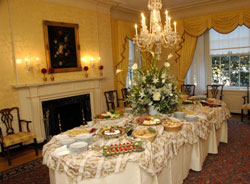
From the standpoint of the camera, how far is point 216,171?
3256 millimetres

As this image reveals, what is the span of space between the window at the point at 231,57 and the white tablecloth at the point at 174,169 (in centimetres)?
299

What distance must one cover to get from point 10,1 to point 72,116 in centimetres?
294

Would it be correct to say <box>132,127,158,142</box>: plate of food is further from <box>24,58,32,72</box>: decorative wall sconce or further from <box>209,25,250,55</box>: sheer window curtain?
<box>209,25,250,55</box>: sheer window curtain

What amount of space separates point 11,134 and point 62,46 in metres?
2.28

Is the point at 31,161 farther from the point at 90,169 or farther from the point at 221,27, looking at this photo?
the point at 221,27

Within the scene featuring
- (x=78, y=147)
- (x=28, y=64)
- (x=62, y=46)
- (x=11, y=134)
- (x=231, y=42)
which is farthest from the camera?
(x=231, y=42)

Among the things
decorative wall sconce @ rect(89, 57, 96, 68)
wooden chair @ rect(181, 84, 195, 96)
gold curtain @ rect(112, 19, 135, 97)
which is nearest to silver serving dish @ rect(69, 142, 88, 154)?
decorative wall sconce @ rect(89, 57, 96, 68)

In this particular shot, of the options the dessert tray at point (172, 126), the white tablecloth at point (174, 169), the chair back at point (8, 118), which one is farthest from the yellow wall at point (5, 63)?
the dessert tray at point (172, 126)

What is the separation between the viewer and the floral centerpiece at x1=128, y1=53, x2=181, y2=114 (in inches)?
125

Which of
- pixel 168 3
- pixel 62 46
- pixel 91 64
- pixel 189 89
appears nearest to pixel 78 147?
pixel 62 46

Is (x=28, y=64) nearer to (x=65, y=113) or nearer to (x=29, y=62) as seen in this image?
(x=29, y=62)

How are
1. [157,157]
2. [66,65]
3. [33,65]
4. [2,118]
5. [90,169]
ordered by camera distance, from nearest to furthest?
[90,169]
[157,157]
[2,118]
[33,65]
[66,65]

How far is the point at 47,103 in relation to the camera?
496cm

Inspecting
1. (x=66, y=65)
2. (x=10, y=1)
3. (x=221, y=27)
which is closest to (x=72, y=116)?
(x=66, y=65)
